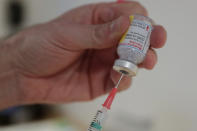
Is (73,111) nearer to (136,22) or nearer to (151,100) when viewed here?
(151,100)

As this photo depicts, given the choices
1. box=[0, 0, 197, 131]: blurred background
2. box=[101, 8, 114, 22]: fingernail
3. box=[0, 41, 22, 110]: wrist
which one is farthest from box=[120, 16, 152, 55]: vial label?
box=[0, 41, 22, 110]: wrist

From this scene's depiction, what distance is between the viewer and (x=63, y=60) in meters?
0.91

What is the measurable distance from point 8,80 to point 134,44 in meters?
0.63

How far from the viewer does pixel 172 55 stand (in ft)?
3.54

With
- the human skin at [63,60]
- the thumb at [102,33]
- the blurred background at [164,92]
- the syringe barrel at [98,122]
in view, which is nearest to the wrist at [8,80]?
the human skin at [63,60]

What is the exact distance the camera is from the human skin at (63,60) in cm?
83

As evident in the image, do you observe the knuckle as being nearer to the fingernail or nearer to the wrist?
the fingernail

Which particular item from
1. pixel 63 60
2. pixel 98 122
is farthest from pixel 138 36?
pixel 63 60

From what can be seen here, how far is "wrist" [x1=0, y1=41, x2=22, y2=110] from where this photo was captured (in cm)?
99

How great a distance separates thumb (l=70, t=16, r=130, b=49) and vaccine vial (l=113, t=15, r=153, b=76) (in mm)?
24

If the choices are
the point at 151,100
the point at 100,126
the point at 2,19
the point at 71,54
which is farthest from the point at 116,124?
the point at 2,19

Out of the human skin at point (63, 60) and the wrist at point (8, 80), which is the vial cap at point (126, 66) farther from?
the wrist at point (8, 80)

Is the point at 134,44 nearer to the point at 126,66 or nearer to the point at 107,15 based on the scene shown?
the point at 126,66

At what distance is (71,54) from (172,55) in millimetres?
477
